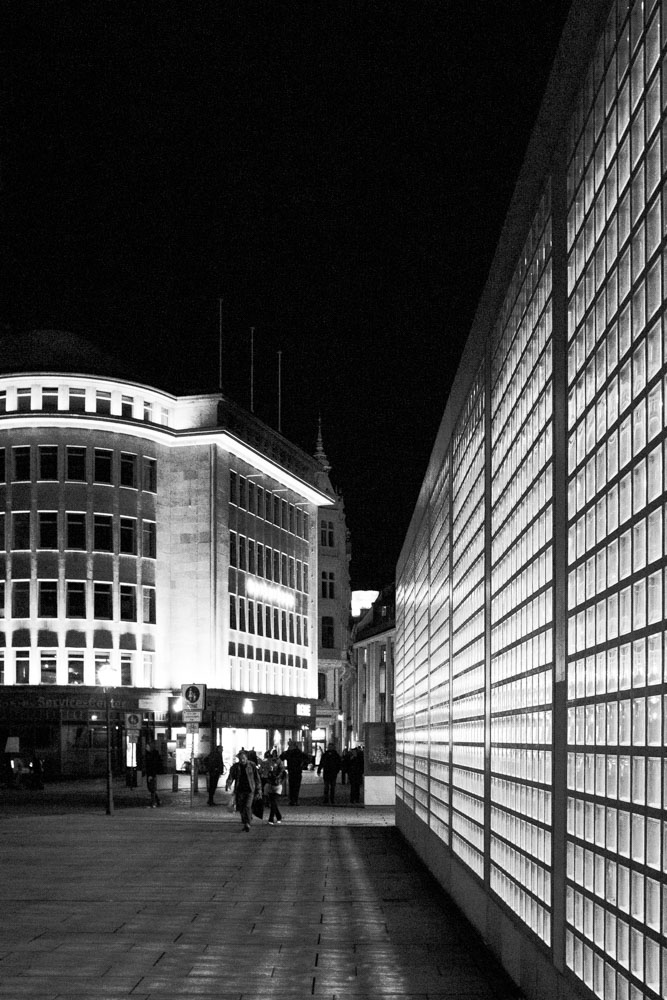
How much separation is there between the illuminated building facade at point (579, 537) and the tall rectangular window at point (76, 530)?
64602 mm

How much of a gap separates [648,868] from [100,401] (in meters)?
74.6

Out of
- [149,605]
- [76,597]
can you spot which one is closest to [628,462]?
[76,597]

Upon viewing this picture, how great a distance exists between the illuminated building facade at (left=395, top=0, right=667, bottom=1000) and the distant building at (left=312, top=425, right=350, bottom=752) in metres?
116

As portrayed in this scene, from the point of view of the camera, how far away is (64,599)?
7481 cm

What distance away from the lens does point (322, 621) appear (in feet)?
424

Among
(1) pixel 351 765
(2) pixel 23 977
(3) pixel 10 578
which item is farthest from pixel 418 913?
(3) pixel 10 578

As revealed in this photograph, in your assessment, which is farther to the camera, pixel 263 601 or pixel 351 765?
pixel 263 601

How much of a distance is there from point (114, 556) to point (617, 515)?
71963 millimetres

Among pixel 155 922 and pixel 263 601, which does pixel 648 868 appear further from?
pixel 263 601

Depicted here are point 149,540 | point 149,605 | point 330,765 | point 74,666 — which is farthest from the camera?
point 149,540

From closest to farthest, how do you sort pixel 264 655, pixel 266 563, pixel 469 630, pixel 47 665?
1. pixel 469 630
2. pixel 47 665
3. pixel 264 655
4. pixel 266 563

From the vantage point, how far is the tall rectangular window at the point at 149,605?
256 ft

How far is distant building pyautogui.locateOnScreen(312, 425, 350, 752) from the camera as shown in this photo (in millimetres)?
129000

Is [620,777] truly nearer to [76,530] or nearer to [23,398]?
[76,530]
